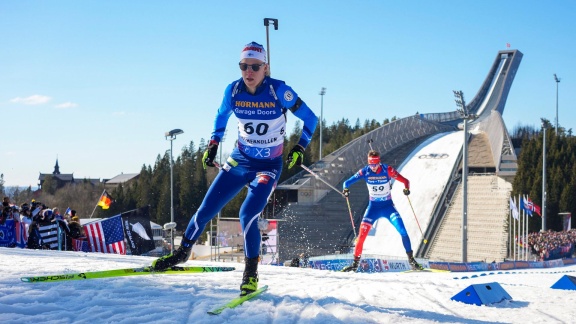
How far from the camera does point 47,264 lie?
696 centimetres

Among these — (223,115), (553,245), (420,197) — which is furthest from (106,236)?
→ (420,197)

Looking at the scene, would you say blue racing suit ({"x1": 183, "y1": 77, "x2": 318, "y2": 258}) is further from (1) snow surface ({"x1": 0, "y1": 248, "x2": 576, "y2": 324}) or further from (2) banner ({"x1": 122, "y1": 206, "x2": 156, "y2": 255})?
(2) banner ({"x1": 122, "y1": 206, "x2": 156, "y2": 255})

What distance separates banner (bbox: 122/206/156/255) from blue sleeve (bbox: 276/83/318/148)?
11.7 m

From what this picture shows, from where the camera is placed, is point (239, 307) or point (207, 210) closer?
point (239, 307)

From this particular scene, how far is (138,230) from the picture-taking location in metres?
17.1

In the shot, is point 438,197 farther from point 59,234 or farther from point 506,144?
point 59,234

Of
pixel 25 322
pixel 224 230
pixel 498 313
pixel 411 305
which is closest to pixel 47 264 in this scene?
pixel 25 322

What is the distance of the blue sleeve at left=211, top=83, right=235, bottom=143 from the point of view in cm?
564

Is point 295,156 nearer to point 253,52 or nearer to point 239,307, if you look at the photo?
point 253,52

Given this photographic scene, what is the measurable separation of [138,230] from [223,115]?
39.9 feet

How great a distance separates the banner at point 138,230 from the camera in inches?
655

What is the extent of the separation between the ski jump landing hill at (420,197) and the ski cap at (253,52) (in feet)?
62.5

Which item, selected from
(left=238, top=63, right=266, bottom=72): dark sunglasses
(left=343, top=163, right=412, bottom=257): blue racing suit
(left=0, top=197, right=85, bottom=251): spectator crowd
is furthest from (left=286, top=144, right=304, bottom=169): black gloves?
(left=0, top=197, right=85, bottom=251): spectator crowd

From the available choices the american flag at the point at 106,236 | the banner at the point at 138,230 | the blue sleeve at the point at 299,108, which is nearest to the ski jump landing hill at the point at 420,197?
the banner at the point at 138,230
